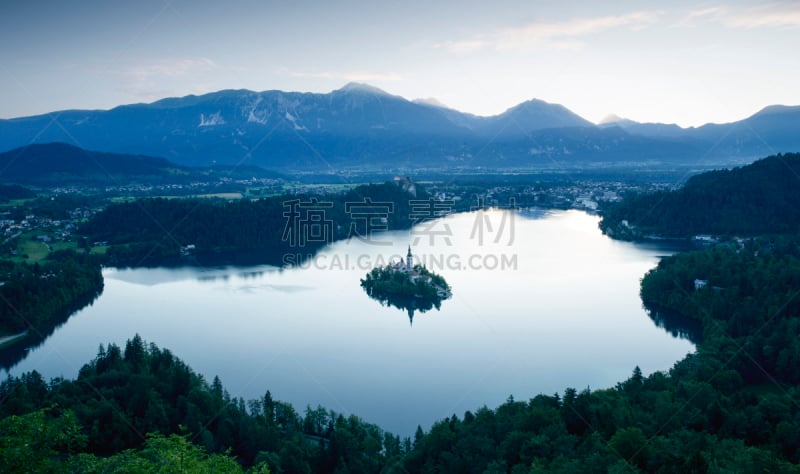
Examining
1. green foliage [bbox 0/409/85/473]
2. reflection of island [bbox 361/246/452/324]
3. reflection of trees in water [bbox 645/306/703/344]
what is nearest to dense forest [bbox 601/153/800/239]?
reflection of trees in water [bbox 645/306/703/344]

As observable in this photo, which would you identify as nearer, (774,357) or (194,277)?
(774,357)

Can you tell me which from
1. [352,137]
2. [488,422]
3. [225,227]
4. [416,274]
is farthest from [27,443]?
[352,137]

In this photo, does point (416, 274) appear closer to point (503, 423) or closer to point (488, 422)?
point (488, 422)

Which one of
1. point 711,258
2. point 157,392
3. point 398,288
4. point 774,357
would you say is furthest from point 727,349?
point 157,392

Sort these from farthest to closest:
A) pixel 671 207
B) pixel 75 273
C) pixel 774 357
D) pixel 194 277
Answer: pixel 671 207 → pixel 194 277 → pixel 75 273 → pixel 774 357

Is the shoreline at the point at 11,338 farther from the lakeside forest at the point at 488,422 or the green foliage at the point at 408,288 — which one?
the green foliage at the point at 408,288

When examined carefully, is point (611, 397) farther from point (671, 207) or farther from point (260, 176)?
point (260, 176)

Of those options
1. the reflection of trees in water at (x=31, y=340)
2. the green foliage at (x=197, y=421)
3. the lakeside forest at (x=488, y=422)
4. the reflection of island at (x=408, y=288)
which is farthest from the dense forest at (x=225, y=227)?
the lakeside forest at (x=488, y=422)
